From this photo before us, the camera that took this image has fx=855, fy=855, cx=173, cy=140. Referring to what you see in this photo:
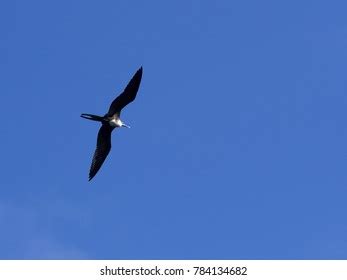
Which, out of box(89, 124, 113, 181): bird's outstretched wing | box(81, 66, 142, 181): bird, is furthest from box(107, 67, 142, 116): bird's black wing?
box(89, 124, 113, 181): bird's outstretched wing

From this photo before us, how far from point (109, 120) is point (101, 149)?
1.76 meters

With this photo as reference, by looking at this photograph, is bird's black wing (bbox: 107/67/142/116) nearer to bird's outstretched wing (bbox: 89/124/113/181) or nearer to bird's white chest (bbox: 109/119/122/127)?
bird's white chest (bbox: 109/119/122/127)

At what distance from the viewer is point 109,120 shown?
3872 cm

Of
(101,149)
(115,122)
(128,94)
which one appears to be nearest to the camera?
(128,94)

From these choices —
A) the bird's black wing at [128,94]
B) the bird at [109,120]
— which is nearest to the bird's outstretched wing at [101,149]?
the bird at [109,120]

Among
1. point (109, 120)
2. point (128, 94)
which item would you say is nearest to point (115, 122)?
point (109, 120)

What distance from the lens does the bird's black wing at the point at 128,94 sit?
124 ft

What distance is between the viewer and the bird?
1492 inches

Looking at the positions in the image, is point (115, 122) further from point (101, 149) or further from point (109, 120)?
point (101, 149)
